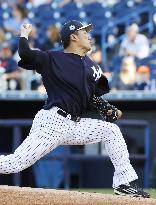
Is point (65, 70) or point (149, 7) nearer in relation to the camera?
point (65, 70)

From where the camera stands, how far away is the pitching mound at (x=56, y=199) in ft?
15.6

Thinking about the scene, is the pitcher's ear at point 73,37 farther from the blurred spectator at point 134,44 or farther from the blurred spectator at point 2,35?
the blurred spectator at point 2,35

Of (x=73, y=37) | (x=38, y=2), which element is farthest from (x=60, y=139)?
(x=38, y=2)

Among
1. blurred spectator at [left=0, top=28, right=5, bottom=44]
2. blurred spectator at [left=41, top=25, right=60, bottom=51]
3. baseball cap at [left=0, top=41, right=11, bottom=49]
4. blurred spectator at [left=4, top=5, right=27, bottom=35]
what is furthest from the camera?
blurred spectator at [left=4, top=5, right=27, bottom=35]

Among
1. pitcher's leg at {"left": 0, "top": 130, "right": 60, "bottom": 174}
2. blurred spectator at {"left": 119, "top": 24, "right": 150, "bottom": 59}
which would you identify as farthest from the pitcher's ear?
blurred spectator at {"left": 119, "top": 24, "right": 150, "bottom": 59}

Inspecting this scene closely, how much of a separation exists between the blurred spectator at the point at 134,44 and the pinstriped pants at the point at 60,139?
641 centimetres

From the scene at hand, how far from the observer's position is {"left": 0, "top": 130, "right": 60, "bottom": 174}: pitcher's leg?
511 cm

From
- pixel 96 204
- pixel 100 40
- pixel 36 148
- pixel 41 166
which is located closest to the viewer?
pixel 96 204

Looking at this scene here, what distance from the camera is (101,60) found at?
11.8 metres

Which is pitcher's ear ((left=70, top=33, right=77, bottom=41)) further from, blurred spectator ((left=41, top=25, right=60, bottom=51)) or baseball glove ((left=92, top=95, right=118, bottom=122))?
blurred spectator ((left=41, top=25, right=60, bottom=51))

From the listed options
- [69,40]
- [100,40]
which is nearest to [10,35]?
[100,40]

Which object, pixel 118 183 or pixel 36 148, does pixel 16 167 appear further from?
pixel 118 183

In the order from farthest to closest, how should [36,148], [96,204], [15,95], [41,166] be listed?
1. [15,95]
2. [41,166]
3. [36,148]
4. [96,204]

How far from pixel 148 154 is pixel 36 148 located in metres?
5.86
